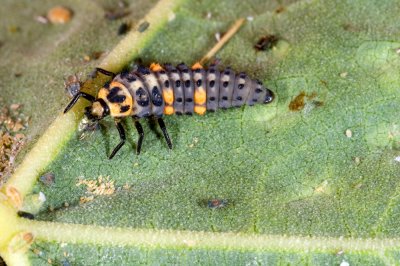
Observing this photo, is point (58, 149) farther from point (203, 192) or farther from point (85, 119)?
point (203, 192)

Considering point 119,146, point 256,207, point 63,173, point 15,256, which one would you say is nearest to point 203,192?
point 256,207

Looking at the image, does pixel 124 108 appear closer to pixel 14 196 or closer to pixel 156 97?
pixel 156 97

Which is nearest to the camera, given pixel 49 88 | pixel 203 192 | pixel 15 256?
pixel 15 256

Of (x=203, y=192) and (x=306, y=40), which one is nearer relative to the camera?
(x=203, y=192)

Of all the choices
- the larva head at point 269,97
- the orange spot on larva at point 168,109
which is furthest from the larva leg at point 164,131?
the larva head at point 269,97

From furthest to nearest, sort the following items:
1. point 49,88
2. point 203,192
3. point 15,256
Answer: point 49,88
point 203,192
point 15,256

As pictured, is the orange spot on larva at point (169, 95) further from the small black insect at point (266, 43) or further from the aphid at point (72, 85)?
the small black insect at point (266, 43)

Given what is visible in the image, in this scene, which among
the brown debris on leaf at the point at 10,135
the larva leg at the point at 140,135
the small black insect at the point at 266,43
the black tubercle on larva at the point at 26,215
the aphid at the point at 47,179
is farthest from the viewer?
the small black insect at the point at 266,43
